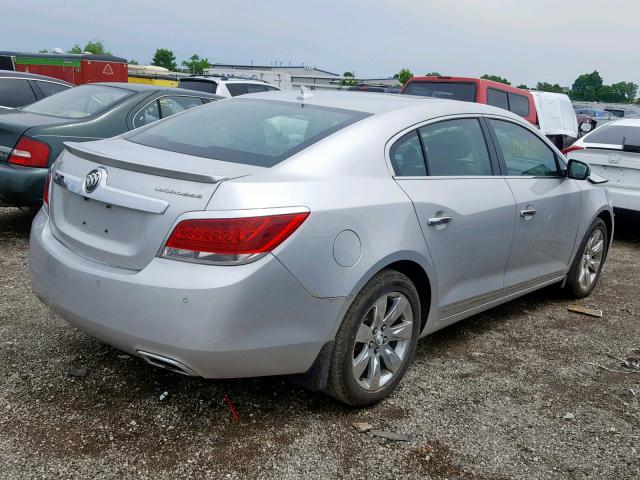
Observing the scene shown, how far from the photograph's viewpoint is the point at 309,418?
10.5 ft

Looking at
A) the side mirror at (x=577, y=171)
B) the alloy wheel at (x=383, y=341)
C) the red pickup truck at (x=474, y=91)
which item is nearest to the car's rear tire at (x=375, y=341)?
the alloy wheel at (x=383, y=341)

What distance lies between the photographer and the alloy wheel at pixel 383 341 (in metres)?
3.20

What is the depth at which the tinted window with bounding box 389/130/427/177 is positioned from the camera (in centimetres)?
340

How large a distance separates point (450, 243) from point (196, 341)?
1.57m

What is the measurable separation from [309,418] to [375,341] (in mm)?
493

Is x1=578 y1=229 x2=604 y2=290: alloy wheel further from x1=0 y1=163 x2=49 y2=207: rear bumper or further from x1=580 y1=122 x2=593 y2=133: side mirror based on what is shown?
x1=580 y1=122 x2=593 y2=133: side mirror

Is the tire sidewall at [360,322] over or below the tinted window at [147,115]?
below

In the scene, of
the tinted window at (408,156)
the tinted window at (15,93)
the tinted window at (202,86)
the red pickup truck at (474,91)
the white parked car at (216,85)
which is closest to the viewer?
the tinted window at (408,156)

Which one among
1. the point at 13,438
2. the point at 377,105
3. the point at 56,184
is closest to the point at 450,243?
the point at 377,105

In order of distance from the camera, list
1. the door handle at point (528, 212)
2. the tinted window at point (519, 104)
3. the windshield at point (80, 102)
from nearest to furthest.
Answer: the door handle at point (528, 212) → the windshield at point (80, 102) → the tinted window at point (519, 104)

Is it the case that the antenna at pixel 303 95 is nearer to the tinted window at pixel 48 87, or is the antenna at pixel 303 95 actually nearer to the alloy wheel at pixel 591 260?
the alloy wheel at pixel 591 260

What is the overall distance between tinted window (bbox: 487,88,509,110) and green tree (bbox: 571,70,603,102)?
110426mm

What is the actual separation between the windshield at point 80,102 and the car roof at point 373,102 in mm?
3052

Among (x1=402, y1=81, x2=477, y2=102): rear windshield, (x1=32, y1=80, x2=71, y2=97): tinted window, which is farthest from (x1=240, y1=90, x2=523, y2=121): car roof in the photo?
(x1=402, y1=81, x2=477, y2=102): rear windshield
